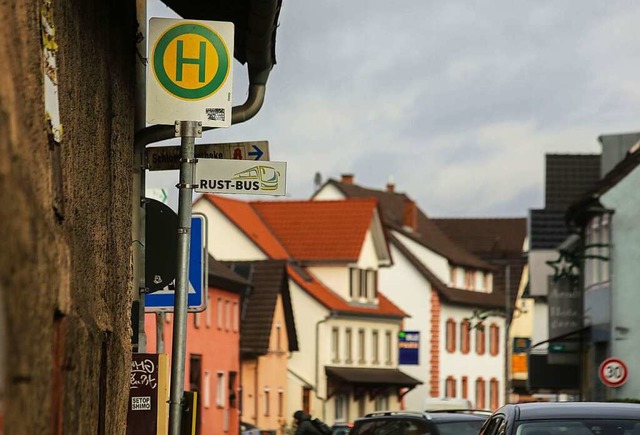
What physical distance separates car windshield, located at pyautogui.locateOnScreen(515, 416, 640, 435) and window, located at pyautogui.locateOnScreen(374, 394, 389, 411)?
261ft

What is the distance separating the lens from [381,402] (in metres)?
92.5

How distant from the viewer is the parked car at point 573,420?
12008 millimetres

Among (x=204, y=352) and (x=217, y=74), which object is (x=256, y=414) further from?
(x=217, y=74)

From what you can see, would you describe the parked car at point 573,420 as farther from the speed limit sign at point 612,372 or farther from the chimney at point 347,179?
the chimney at point 347,179

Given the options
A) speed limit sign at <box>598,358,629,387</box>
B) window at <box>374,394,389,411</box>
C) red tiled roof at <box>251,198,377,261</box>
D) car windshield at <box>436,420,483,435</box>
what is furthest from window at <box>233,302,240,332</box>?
car windshield at <box>436,420,483,435</box>

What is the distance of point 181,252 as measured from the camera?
10875 mm

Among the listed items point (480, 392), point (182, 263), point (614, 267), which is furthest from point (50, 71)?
point (480, 392)

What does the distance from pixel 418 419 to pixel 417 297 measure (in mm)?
77620

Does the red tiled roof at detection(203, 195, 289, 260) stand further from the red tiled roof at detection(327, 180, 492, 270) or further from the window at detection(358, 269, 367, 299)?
the red tiled roof at detection(327, 180, 492, 270)

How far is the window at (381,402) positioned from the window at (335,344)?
219 inches

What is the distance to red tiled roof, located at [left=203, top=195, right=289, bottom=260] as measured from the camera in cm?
8406

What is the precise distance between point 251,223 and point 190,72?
7685 cm

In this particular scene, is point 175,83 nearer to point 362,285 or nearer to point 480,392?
point 362,285

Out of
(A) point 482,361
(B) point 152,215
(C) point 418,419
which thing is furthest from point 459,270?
(B) point 152,215
